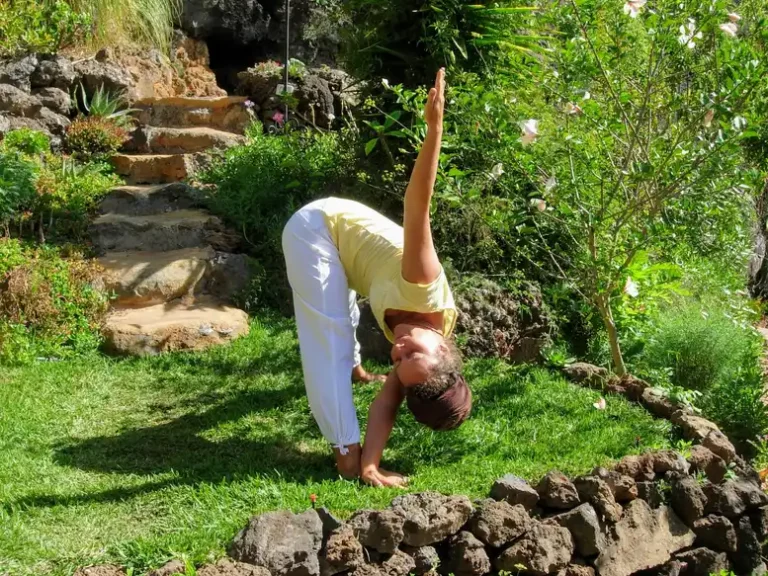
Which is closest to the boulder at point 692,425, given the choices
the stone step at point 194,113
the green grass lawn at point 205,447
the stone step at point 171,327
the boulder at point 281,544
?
the green grass lawn at point 205,447

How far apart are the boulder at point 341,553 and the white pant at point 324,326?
1.88 ft

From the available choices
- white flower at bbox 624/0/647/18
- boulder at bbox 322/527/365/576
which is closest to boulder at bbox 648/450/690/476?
boulder at bbox 322/527/365/576

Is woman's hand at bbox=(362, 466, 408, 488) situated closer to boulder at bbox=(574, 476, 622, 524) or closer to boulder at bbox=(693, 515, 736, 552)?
boulder at bbox=(574, 476, 622, 524)

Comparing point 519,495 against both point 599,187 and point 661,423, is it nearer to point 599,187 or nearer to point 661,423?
point 661,423

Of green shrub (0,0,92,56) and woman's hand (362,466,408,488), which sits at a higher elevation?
green shrub (0,0,92,56)

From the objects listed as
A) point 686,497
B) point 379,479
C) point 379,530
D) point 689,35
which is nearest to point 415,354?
point 379,479

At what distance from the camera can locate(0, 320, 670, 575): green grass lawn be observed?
11.0ft

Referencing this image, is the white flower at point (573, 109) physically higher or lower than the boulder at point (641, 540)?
higher

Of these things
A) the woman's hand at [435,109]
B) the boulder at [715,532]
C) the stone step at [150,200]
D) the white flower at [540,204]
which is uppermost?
the woman's hand at [435,109]

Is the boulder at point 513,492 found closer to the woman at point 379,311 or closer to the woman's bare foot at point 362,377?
the woman at point 379,311

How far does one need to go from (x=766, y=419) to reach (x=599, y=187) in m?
1.83

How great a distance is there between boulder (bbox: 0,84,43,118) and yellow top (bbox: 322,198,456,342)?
6246mm

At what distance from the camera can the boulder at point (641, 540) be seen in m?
4.09

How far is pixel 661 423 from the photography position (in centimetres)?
489
